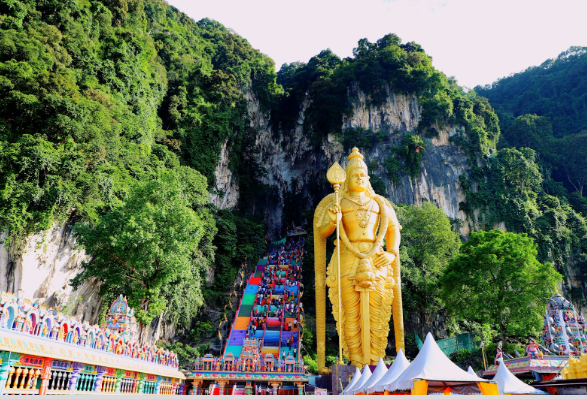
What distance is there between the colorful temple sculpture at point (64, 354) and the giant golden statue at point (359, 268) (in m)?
3.67

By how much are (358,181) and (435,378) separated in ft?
16.3

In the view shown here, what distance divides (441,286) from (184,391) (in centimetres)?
933

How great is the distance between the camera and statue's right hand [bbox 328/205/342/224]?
831 cm

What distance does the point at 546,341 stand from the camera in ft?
29.3

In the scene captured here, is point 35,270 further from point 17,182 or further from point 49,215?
point 17,182

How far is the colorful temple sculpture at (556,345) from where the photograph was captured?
26.3ft

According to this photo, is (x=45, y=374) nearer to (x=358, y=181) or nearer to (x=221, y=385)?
(x=221, y=385)

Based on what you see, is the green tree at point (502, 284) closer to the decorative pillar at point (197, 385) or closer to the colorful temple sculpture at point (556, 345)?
the colorful temple sculpture at point (556, 345)

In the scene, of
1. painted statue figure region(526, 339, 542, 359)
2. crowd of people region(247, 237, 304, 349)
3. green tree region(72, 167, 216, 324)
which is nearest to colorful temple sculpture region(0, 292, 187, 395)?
green tree region(72, 167, 216, 324)

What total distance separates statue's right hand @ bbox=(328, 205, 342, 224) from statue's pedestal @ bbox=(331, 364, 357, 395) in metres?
2.80

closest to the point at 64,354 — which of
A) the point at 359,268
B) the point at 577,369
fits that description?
the point at 359,268

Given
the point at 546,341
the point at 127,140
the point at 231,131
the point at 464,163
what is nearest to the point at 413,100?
the point at 464,163

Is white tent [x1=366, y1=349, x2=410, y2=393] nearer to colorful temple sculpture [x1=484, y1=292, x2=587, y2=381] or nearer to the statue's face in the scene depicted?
the statue's face

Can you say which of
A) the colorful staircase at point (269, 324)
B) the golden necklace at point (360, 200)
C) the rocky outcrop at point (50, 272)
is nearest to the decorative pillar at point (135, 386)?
the golden necklace at point (360, 200)
